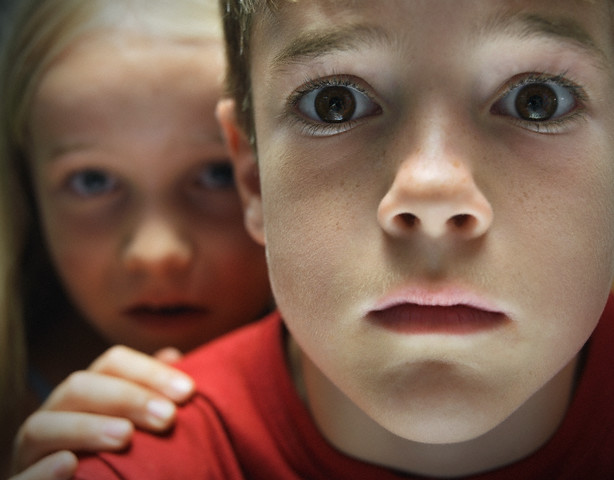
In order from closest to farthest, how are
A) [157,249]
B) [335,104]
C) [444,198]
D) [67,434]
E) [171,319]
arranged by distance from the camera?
[444,198] → [335,104] → [67,434] → [157,249] → [171,319]

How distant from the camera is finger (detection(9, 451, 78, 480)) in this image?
650mm

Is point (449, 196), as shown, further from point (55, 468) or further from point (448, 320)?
point (55, 468)

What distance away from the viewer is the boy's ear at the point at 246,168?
0.76m

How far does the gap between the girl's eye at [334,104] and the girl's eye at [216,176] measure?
0.37 metres

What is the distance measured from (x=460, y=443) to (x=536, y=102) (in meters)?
0.32

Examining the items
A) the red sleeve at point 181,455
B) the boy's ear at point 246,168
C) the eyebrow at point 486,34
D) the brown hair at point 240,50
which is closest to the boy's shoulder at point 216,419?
the red sleeve at point 181,455

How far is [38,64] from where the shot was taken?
3.21ft

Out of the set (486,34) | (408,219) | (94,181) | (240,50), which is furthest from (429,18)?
(94,181)

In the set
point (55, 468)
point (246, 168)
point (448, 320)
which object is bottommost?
point (55, 468)

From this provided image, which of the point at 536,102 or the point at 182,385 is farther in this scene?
the point at 182,385

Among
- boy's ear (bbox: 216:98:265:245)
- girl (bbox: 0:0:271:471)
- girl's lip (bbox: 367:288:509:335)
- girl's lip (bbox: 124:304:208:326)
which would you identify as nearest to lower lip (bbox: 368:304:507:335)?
girl's lip (bbox: 367:288:509:335)

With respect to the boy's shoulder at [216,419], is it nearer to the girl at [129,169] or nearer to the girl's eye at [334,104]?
the girl at [129,169]

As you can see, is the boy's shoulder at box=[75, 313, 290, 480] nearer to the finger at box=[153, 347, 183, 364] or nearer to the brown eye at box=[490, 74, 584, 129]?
the finger at box=[153, 347, 183, 364]

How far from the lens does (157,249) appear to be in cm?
91
